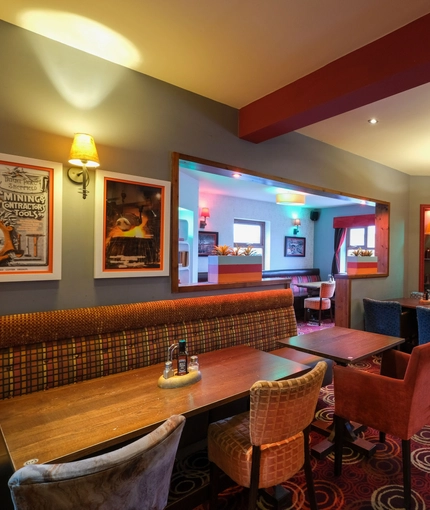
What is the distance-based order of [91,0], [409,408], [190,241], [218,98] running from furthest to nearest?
[190,241] → [218,98] → [409,408] → [91,0]

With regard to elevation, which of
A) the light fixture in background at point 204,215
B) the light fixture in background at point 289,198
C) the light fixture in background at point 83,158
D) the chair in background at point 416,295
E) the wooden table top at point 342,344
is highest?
the light fixture in background at point 289,198

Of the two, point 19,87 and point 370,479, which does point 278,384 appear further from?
point 19,87

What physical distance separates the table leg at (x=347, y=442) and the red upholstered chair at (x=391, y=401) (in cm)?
21

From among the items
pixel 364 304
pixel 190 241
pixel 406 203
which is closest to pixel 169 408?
pixel 364 304

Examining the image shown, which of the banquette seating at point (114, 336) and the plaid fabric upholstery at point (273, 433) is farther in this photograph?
the banquette seating at point (114, 336)

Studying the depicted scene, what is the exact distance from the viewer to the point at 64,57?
2.11 meters

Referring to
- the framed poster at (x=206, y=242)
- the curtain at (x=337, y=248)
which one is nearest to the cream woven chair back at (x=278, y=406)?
the framed poster at (x=206, y=242)

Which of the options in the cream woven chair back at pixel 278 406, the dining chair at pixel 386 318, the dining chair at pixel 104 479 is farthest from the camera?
the dining chair at pixel 386 318

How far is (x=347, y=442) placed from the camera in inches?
96.0

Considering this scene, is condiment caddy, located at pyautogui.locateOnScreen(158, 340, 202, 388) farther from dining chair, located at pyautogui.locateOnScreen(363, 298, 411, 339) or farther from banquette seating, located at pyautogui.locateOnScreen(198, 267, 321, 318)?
banquette seating, located at pyautogui.locateOnScreen(198, 267, 321, 318)

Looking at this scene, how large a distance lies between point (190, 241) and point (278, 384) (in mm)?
4485

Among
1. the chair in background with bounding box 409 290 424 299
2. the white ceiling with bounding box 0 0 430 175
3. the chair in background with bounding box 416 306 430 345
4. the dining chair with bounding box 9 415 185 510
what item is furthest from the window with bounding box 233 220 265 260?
the dining chair with bounding box 9 415 185 510

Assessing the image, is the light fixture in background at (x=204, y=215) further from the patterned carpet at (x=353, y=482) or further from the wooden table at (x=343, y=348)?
the patterned carpet at (x=353, y=482)

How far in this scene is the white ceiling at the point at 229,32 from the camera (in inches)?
69.2
